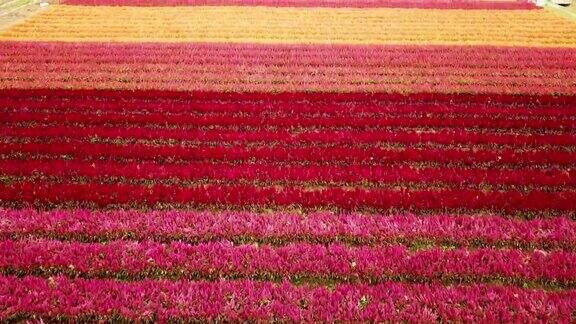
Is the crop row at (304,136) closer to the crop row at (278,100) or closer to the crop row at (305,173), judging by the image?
the crop row at (305,173)

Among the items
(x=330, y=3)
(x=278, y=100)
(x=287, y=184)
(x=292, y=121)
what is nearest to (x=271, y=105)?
(x=278, y=100)

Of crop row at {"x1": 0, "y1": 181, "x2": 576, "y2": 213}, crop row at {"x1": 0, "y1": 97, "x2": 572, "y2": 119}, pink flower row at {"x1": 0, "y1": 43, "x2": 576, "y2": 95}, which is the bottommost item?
crop row at {"x1": 0, "y1": 181, "x2": 576, "y2": 213}

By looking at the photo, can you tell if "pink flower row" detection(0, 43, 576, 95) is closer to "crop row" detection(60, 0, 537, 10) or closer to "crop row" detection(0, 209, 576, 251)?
"crop row" detection(0, 209, 576, 251)

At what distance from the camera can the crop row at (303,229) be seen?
6.85 meters

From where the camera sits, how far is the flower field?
5641 millimetres

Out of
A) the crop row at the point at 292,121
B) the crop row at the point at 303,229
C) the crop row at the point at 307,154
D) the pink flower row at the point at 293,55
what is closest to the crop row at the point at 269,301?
the crop row at the point at 303,229

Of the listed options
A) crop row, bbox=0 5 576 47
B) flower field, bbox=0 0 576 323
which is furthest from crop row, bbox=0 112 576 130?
crop row, bbox=0 5 576 47

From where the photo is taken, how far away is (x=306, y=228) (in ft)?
22.9

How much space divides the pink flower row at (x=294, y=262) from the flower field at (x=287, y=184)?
3cm

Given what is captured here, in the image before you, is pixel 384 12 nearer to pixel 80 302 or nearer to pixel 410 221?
pixel 410 221

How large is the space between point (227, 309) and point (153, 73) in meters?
10.8

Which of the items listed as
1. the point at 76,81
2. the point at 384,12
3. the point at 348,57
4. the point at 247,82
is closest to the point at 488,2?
the point at 384,12

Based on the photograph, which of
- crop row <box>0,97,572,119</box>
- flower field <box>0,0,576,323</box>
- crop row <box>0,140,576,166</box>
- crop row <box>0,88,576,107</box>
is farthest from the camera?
crop row <box>0,88,576,107</box>

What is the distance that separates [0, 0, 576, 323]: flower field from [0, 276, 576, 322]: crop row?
0.02 m
